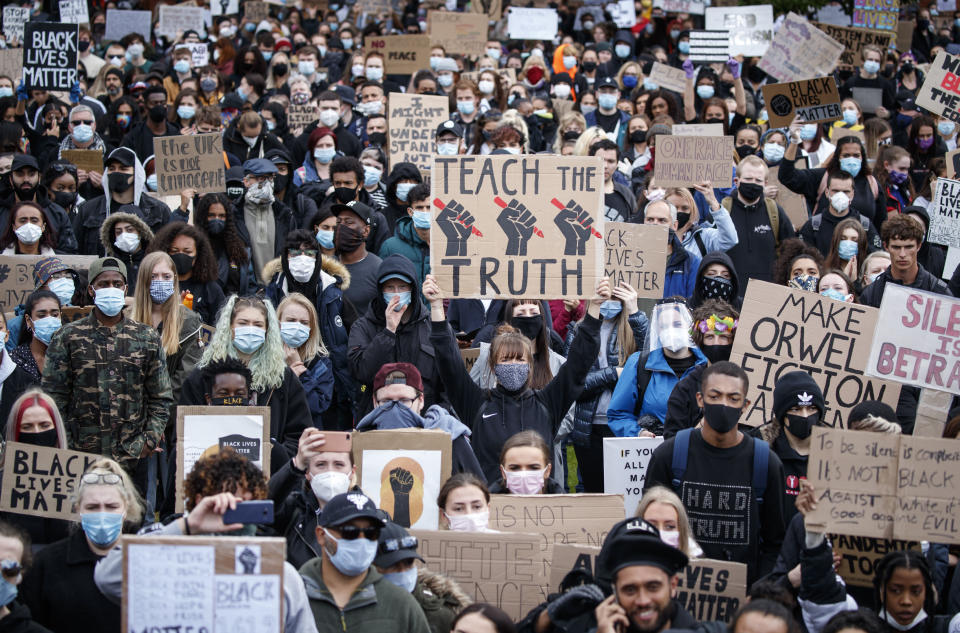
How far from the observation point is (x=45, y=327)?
29.3 feet

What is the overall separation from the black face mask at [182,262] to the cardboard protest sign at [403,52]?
30.9ft

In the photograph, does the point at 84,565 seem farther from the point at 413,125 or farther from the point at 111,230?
the point at 413,125

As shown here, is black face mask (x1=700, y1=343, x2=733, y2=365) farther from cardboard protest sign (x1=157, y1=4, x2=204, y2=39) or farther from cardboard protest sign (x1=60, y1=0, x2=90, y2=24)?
cardboard protest sign (x1=157, y1=4, x2=204, y2=39)

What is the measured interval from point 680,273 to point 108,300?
454 centimetres

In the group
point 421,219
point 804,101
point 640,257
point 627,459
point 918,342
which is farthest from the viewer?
point 804,101

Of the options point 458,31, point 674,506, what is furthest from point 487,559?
point 458,31

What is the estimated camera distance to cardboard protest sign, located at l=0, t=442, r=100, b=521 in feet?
23.3

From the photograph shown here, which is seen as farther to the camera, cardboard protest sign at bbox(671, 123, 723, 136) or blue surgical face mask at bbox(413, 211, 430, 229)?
cardboard protest sign at bbox(671, 123, 723, 136)

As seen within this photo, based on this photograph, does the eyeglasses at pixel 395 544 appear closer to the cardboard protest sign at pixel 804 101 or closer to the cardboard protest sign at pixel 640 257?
the cardboard protest sign at pixel 640 257

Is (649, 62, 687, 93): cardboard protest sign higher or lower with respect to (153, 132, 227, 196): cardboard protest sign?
higher

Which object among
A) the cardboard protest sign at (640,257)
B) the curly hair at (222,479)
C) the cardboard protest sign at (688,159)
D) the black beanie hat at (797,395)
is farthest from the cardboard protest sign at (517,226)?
the cardboard protest sign at (688,159)

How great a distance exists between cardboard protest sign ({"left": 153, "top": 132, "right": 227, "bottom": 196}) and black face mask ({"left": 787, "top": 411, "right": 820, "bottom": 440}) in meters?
6.59

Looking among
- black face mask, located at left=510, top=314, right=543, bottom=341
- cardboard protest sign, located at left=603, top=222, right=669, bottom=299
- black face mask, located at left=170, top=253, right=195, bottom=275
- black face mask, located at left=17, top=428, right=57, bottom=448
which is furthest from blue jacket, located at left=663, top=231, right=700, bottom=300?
black face mask, located at left=17, top=428, right=57, bottom=448

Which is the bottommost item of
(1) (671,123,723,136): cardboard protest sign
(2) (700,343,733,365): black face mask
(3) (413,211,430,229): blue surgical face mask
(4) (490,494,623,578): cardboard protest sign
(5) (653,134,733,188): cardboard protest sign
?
(4) (490,494,623,578): cardboard protest sign
